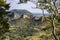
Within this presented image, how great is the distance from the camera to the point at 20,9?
54094 mm

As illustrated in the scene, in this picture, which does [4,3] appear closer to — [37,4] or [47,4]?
[37,4]

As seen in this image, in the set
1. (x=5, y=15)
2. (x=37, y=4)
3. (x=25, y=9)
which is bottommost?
(x=25, y=9)

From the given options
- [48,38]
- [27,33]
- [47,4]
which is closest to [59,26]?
[48,38]

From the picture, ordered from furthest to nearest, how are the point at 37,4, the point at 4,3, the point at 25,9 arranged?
1. the point at 25,9
2. the point at 4,3
3. the point at 37,4

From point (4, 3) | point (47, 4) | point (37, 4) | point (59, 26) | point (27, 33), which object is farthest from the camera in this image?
point (27, 33)

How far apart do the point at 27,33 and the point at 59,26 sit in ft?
44.7

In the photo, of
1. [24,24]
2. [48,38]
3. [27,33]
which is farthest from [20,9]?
[48,38]

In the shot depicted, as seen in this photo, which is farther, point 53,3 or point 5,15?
point 5,15

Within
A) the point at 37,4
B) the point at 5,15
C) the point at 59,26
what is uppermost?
the point at 37,4

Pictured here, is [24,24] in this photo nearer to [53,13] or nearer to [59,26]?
[59,26]

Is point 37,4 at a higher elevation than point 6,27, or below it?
higher

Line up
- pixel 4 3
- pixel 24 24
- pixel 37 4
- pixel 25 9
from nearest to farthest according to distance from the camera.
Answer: pixel 37 4, pixel 4 3, pixel 24 24, pixel 25 9

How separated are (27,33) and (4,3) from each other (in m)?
14.8

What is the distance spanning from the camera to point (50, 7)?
396 inches
